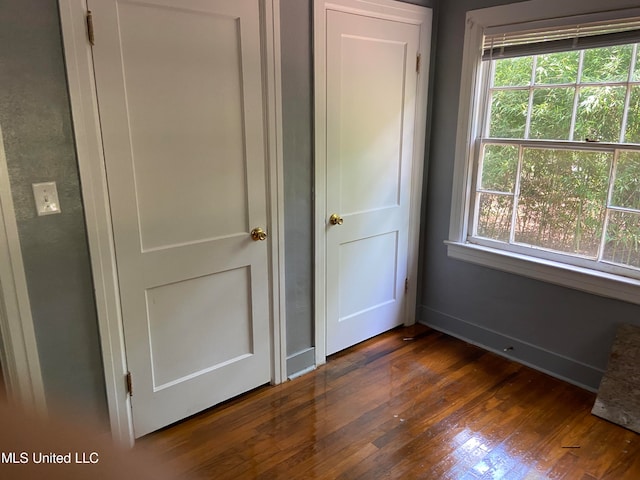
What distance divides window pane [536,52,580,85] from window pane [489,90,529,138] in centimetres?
12

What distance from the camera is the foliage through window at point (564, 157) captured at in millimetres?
2248

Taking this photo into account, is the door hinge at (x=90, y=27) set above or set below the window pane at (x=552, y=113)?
above

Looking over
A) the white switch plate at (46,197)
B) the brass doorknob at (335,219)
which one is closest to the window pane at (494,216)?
the brass doorknob at (335,219)

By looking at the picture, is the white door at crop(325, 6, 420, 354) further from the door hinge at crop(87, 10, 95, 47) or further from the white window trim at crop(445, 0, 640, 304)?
the door hinge at crop(87, 10, 95, 47)

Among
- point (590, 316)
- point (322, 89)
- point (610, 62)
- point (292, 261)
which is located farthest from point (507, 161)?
point (292, 261)

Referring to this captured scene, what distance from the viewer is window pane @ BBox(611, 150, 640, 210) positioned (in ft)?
7.30

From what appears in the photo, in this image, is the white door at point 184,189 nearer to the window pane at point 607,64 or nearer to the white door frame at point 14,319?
the white door frame at point 14,319

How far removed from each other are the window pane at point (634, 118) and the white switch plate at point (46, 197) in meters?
2.56

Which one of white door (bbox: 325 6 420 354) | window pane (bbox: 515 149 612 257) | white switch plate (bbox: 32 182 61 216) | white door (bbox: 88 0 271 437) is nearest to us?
white switch plate (bbox: 32 182 61 216)

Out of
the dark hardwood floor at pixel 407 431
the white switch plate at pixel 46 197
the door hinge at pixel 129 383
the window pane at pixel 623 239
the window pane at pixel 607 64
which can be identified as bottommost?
the dark hardwood floor at pixel 407 431

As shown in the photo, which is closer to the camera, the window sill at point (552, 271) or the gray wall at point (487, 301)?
the window sill at point (552, 271)

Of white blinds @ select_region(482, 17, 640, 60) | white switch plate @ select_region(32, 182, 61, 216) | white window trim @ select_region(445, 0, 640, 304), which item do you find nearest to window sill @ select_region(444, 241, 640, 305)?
white window trim @ select_region(445, 0, 640, 304)

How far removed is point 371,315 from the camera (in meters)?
3.00

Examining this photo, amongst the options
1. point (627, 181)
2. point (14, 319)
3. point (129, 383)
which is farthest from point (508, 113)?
point (14, 319)
